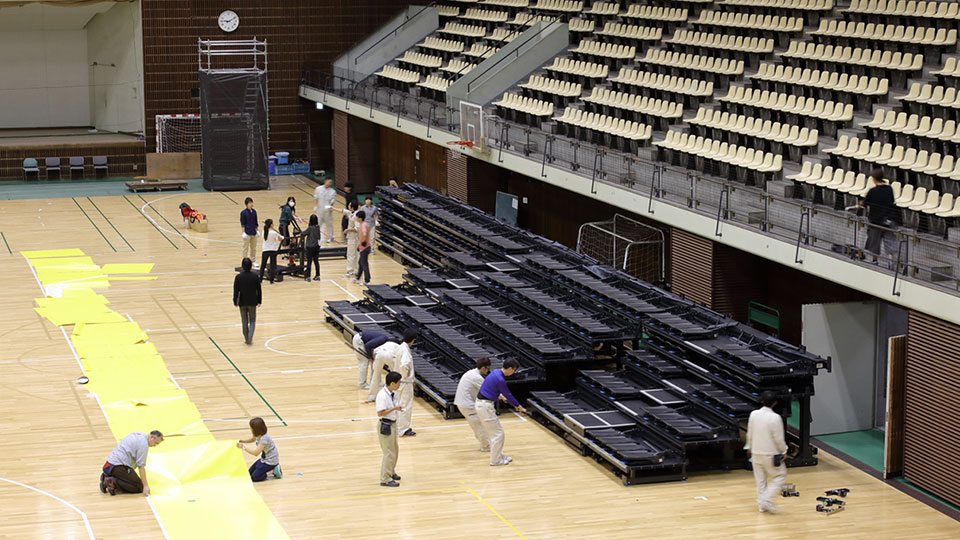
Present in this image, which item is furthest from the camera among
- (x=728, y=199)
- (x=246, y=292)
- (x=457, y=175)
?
(x=457, y=175)

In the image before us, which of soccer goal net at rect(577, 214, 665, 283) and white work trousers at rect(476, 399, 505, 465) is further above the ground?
soccer goal net at rect(577, 214, 665, 283)

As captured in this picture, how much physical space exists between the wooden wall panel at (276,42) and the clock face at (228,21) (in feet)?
A: 0.43

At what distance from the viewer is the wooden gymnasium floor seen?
1373 cm

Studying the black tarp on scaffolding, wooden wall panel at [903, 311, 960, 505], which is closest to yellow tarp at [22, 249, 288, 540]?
wooden wall panel at [903, 311, 960, 505]

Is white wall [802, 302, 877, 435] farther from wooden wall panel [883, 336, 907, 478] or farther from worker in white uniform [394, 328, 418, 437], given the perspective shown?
worker in white uniform [394, 328, 418, 437]

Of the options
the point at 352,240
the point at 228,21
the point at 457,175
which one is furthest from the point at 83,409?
the point at 228,21

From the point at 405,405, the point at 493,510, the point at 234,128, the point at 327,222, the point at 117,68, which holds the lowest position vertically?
the point at 493,510

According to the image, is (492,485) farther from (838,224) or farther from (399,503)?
(838,224)

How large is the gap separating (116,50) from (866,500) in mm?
32631

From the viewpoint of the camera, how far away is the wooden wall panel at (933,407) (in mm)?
14352

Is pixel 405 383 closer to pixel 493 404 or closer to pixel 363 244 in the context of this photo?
pixel 493 404

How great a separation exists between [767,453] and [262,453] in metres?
5.94

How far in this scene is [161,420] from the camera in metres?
17.0

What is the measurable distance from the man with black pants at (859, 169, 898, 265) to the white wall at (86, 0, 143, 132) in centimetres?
2812
